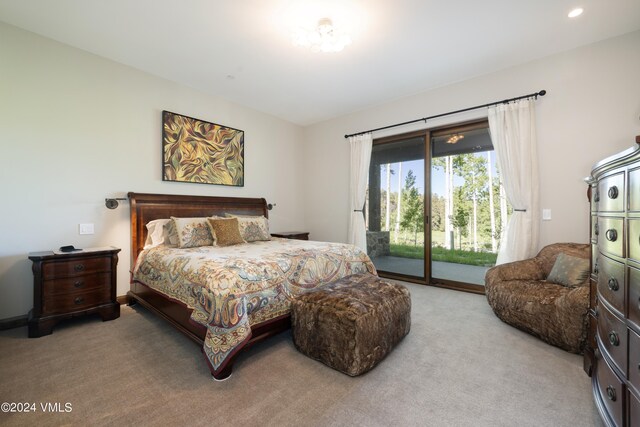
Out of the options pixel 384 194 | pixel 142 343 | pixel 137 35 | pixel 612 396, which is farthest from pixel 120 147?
pixel 612 396

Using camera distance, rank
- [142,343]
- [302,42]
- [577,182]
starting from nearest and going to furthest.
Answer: [142,343] < [302,42] < [577,182]

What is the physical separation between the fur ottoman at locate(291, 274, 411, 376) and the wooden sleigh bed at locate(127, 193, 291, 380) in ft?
0.97

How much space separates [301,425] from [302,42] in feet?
9.93

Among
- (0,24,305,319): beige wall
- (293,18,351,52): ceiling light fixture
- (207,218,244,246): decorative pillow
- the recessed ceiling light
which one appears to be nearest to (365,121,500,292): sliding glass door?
the recessed ceiling light

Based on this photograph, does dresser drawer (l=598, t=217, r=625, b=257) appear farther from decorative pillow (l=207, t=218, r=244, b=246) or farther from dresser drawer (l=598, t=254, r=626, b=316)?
decorative pillow (l=207, t=218, r=244, b=246)

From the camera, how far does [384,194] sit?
15.4ft

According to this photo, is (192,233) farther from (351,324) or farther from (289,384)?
(351,324)

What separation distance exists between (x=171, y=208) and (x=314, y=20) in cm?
287

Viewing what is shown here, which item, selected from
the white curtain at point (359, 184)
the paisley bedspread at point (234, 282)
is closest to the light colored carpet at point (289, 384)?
the paisley bedspread at point (234, 282)

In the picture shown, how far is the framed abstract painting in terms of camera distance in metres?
3.66

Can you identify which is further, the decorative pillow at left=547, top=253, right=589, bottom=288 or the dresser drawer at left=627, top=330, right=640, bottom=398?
the decorative pillow at left=547, top=253, right=589, bottom=288

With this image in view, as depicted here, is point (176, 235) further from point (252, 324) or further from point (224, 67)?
point (224, 67)

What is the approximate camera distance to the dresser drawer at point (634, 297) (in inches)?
40.2

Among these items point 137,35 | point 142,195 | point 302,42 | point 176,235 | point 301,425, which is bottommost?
point 301,425
